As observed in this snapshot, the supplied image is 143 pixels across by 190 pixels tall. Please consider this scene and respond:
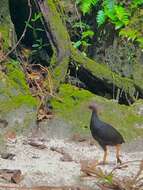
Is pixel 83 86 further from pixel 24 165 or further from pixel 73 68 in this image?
pixel 24 165

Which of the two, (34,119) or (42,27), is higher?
(42,27)

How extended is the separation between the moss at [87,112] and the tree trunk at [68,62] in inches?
13.8

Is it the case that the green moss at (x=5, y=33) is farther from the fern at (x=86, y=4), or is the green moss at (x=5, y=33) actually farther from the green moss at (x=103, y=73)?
the fern at (x=86, y=4)

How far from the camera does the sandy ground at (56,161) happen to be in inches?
233

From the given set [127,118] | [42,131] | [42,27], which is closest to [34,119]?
[42,131]

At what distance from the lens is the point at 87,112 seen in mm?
8047

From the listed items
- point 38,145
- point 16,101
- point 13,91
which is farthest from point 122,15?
point 38,145

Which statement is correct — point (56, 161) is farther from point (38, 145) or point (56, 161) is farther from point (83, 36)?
point (83, 36)

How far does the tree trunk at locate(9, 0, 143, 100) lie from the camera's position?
8516 millimetres

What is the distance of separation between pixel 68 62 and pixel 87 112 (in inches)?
34.3


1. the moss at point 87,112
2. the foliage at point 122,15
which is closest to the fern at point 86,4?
the foliage at point 122,15

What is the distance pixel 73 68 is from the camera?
8711mm

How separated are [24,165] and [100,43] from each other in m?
3.65

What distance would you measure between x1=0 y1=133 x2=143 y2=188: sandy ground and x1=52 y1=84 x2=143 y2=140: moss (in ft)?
0.99
